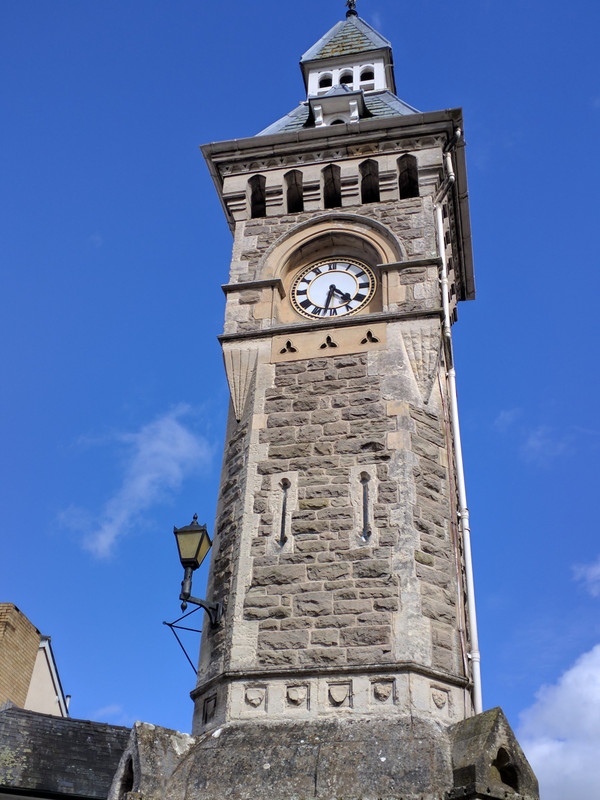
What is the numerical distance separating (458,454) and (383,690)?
3.87 metres

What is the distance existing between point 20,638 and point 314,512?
30.1 feet

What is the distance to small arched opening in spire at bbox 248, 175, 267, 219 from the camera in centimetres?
1403

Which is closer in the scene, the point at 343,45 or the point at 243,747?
the point at 243,747

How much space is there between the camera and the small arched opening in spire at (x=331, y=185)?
13.7m

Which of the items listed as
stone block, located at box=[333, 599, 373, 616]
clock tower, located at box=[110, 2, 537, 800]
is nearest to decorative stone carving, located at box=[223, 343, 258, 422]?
clock tower, located at box=[110, 2, 537, 800]

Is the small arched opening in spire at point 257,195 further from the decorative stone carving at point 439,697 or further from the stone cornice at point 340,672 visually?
the decorative stone carving at point 439,697

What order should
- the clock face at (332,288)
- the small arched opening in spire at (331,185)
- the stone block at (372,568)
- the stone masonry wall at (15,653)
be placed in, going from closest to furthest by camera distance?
the stone block at (372,568)
the clock face at (332,288)
the small arched opening in spire at (331,185)
the stone masonry wall at (15,653)

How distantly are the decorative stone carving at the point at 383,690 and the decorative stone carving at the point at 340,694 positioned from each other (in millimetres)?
259

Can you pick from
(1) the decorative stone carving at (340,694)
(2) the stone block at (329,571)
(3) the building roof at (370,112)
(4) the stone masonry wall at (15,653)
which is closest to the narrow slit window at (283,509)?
(2) the stone block at (329,571)

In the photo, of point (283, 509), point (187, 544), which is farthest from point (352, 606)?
point (187, 544)

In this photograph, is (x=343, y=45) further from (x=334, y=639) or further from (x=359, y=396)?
(x=334, y=639)

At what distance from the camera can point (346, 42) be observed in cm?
1936

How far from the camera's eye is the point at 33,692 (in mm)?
17719

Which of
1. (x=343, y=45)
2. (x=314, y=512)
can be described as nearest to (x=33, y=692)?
(x=314, y=512)
